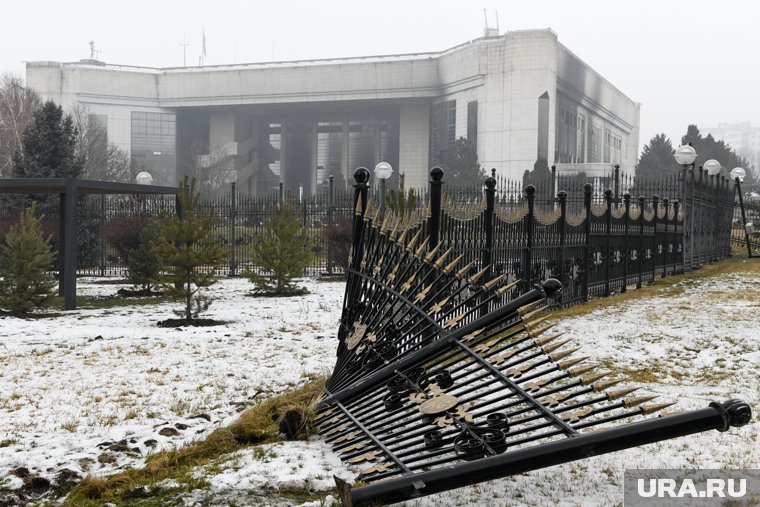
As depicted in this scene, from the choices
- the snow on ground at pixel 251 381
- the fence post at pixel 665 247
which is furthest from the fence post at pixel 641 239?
the snow on ground at pixel 251 381

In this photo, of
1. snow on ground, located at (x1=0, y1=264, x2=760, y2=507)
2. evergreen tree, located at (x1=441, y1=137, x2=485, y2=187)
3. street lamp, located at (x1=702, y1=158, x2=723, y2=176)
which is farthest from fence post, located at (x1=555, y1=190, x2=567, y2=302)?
evergreen tree, located at (x1=441, y1=137, x2=485, y2=187)

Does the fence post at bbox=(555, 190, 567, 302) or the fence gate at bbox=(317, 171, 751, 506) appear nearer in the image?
the fence gate at bbox=(317, 171, 751, 506)

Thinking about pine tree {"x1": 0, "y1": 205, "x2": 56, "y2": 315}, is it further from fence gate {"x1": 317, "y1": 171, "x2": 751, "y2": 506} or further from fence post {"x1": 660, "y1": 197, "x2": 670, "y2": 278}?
fence post {"x1": 660, "y1": 197, "x2": 670, "y2": 278}

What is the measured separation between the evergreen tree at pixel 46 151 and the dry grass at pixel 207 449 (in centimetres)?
2230

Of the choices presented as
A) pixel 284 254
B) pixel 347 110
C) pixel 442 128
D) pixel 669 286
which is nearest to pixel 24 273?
pixel 284 254

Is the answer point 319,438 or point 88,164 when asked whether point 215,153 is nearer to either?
point 88,164

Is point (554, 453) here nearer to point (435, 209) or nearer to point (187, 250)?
point (435, 209)

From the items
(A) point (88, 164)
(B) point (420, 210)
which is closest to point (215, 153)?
(A) point (88, 164)

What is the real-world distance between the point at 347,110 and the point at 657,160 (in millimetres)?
29903

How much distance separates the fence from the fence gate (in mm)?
2646

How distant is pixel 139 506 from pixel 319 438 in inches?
62.3

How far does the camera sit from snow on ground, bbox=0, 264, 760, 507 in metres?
4.88

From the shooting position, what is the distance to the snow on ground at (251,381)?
4.88 m

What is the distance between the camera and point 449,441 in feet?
13.6
